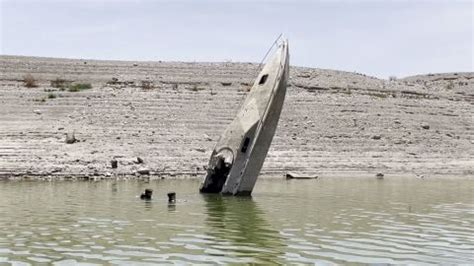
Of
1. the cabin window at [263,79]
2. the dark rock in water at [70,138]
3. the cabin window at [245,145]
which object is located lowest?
the cabin window at [245,145]

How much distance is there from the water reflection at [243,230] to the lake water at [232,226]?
19 millimetres

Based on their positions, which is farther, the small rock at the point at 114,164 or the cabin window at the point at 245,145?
the small rock at the point at 114,164

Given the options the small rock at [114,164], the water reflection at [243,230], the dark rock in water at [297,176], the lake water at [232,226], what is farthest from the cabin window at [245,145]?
the small rock at [114,164]

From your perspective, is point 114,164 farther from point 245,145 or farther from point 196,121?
point 196,121

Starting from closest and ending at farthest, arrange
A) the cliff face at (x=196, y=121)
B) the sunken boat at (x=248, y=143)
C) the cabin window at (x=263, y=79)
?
the sunken boat at (x=248, y=143), the cabin window at (x=263, y=79), the cliff face at (x=196, y=121)

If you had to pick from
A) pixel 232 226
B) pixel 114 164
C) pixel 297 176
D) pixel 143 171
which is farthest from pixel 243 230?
pixel 297 176

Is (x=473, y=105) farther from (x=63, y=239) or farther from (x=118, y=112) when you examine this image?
(x=63, y=239)

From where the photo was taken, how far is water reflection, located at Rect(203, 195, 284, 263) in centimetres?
1280

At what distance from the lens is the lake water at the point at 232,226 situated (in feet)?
40.8

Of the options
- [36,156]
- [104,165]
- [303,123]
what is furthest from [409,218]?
[303,123]

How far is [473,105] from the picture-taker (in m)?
52.5

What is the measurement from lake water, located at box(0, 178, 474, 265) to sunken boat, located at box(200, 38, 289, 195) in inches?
34.0

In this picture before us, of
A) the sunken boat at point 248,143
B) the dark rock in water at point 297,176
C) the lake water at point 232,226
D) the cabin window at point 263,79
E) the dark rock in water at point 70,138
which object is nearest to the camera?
the lake water at point 232,226

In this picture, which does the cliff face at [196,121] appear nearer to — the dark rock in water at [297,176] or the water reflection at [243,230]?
the dark rock in water at [297,176]
